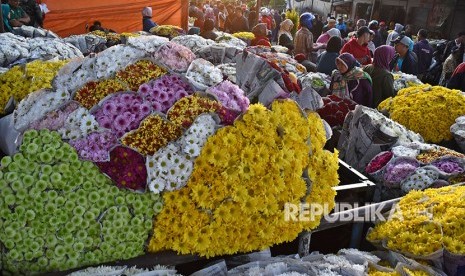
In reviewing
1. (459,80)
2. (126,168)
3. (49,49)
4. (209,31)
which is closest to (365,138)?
(126,168)

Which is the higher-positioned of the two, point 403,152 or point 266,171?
point 266,171

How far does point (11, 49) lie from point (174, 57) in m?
3.11

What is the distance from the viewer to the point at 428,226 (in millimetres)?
2350

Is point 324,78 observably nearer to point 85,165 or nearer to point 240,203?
point 240,203

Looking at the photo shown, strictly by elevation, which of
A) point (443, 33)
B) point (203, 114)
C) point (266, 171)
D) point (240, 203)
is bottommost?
point (443, 33)

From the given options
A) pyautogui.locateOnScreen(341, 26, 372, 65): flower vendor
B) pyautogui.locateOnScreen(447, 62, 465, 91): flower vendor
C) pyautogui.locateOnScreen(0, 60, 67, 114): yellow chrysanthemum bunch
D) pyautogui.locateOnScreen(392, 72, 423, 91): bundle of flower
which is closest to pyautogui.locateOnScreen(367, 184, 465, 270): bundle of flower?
pyautogui.locateOnScreen(0, 60, 67, 114): yellow chrysanthemum bunch

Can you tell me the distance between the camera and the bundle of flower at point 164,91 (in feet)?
6.78

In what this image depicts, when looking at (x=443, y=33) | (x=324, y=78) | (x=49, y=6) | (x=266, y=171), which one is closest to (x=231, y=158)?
(x=266, y=171)

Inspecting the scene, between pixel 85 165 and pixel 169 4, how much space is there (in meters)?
10.9

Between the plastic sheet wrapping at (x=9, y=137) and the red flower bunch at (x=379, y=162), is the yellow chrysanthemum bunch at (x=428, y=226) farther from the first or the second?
the plastic sheet wrapping at (x=9, y=137)

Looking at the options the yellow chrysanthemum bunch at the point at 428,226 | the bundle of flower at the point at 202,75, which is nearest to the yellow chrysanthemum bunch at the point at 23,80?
the bundle of flower at the point at 202,75

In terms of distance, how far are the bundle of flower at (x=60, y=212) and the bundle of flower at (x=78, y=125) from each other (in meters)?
0.06

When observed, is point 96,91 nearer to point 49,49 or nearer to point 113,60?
point 113,60

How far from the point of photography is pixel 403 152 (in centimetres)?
330
